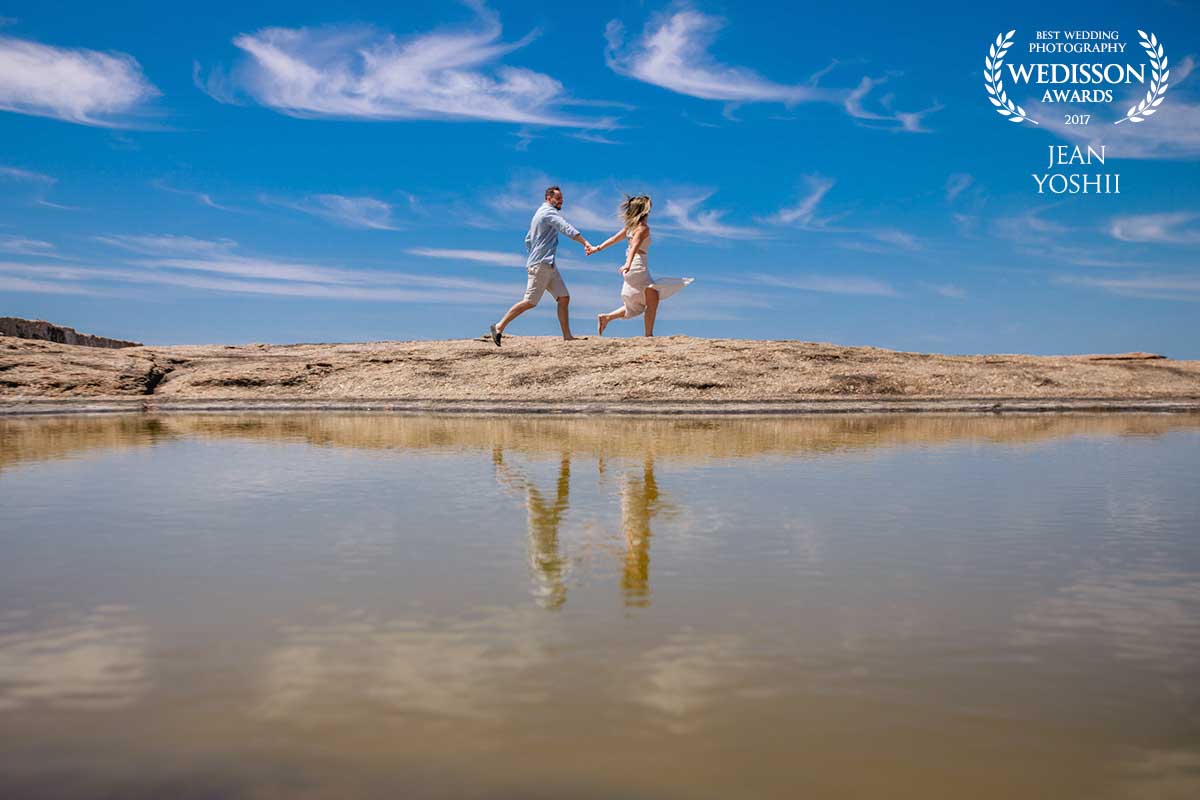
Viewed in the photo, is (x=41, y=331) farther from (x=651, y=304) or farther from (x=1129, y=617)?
(x=1129, y=617)

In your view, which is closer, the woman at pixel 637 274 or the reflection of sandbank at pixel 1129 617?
the reflection of sandbank at pixel 1129 617

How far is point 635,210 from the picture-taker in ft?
44.5

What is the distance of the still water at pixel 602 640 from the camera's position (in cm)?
173

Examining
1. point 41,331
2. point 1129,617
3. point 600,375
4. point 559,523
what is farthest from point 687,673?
point 41,331

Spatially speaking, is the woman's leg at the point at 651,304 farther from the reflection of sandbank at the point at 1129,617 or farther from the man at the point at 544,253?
the reflection of sandbank at the point at 1129,617

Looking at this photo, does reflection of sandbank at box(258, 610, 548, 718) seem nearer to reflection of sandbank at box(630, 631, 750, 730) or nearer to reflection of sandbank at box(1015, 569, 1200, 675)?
reflection of sandbank at box(630, 631, 750, 730)

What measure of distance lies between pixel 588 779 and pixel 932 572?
1.85m

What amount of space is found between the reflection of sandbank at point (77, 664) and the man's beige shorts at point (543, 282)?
11127mm

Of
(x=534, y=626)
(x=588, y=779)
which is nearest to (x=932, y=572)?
(x=534, y=626)

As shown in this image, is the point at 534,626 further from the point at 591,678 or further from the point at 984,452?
the point at 984,452

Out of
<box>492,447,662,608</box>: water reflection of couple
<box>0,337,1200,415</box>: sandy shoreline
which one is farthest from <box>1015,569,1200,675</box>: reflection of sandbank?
<box>0,337,1200,415</box>: sandy shoreline

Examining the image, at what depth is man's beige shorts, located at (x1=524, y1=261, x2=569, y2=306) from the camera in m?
13.5

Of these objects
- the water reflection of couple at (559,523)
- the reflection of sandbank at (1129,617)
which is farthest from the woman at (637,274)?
the reflection of sandbank at (1129,617)

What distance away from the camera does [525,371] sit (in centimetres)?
1376
